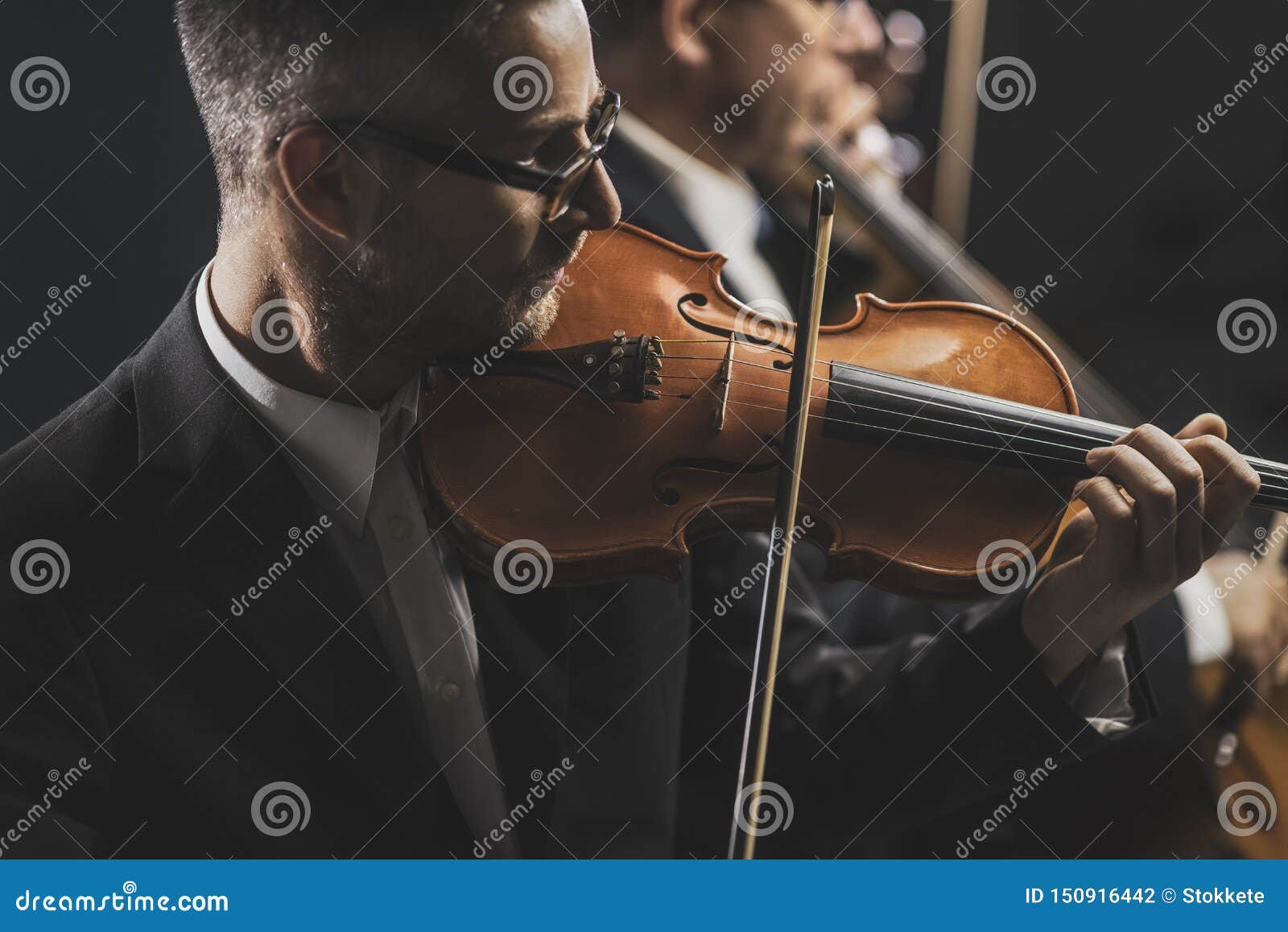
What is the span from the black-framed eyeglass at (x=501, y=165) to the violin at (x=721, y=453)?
106mm

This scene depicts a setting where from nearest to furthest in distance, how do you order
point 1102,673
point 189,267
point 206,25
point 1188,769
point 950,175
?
point 206,25, point 1102,673, point 189,267, point 1188,769, point 950,175

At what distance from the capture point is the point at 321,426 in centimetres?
98

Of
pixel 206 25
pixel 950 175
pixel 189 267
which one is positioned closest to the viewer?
pixel 206 25

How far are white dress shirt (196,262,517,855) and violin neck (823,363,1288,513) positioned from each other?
36 cm

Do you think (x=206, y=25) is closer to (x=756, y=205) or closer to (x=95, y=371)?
(x=95, y=371)

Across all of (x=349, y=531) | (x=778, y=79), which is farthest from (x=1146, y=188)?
(x=349, y=531)

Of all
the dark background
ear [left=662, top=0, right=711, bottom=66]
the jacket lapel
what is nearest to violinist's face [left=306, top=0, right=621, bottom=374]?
the jacket lapel

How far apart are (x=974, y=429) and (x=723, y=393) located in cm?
21

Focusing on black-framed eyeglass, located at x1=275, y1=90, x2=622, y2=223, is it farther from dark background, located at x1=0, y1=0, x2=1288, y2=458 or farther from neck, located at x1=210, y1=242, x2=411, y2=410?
dark background, located at x1=0, y1=0, x2=1288, y2=458

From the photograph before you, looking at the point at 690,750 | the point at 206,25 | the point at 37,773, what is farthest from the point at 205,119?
the point at 690,750

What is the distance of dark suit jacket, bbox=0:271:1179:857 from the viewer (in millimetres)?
925

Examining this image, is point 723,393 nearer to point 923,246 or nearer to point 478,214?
point 478,214

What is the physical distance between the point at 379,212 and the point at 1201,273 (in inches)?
62.9

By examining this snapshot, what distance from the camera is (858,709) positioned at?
114 cm
